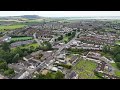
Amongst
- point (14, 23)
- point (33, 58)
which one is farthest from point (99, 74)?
point (14, 23)

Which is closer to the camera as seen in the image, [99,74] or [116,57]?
[99,74]
